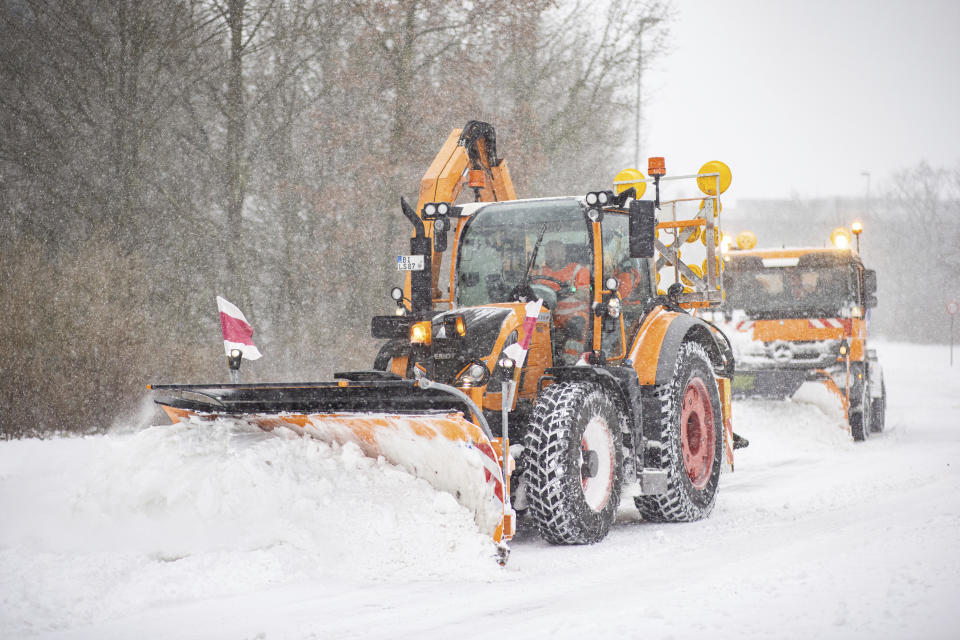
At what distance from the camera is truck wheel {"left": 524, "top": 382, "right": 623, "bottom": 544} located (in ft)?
18.9

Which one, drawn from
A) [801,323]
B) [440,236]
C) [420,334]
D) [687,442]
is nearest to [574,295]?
[440,236]

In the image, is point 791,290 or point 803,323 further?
point 791,290

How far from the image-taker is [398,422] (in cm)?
566

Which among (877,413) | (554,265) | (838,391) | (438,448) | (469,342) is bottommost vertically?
(877,413)

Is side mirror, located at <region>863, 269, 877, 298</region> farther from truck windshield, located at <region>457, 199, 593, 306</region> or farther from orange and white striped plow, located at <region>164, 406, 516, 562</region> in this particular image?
orange and white striped plow, located at <region>164, 406, 516, 562</region>

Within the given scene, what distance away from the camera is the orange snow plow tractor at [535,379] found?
18.5ft

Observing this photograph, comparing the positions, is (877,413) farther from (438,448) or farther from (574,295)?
(438,448)

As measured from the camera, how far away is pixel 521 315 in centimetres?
Answer: 641

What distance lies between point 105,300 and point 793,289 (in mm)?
8807

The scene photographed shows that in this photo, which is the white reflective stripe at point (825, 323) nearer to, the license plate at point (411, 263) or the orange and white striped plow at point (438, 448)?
the license plate at point (411, 263)

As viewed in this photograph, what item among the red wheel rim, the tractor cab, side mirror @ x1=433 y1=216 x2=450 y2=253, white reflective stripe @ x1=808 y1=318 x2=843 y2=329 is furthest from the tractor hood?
white reflective stripe @ x1=808 y1=318 x2=843 y2=329

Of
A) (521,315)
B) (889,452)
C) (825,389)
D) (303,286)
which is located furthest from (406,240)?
(521,315)

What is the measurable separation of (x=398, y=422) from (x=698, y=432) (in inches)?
123

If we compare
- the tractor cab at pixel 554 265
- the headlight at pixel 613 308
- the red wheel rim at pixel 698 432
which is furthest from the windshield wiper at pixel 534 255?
the red wheel rim at pixel 698 432
